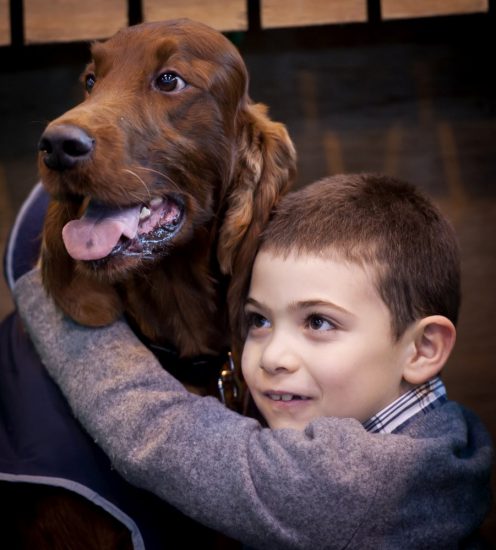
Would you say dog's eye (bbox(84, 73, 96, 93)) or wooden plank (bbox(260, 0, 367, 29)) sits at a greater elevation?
wooden plank (bbox(260, 0, 367, 29))

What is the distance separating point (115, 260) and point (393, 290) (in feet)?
1.56

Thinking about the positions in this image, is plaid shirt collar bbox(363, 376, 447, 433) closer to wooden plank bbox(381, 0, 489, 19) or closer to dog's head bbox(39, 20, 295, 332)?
dog's head bbox(39, 20, 295, 332)

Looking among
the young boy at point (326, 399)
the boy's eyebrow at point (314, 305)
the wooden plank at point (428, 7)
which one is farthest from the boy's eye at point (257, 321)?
the wooden plank at point (428, 7)

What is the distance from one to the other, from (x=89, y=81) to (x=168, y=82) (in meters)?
0.20

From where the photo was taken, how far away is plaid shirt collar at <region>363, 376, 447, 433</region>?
1.39m

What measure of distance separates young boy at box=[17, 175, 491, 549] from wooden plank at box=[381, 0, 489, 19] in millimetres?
711

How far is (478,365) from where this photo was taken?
239cm

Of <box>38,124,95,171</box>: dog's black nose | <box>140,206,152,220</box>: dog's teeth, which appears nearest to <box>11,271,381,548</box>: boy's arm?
<box>140,206,152,220</box>: dog's teeth

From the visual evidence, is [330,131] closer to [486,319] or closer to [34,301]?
[486,319]

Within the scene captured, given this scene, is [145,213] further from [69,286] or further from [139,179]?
[69,286]

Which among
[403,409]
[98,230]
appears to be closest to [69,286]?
[98,230]

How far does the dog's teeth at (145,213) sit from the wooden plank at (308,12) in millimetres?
785

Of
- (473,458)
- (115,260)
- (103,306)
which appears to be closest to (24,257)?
(103,306)

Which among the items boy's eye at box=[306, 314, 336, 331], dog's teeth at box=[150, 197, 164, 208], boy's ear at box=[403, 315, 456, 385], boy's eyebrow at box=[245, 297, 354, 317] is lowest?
boy's ear at box=[403, 315, 456, 385]
